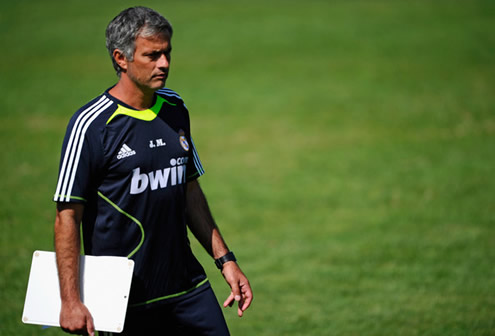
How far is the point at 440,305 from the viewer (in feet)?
22.3

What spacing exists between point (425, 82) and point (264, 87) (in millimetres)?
4708

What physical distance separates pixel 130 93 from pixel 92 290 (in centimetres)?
105

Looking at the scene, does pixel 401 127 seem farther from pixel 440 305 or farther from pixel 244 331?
pixel 244 331

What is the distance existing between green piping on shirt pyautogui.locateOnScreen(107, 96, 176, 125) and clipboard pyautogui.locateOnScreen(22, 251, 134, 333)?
29.3 inches

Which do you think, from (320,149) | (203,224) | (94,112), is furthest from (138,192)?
(320,149)

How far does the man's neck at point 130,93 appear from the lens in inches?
138

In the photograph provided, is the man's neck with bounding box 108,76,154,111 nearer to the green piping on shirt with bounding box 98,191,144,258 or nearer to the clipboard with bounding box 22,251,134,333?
the green piping on shirt with bounding box 98,191,144,258

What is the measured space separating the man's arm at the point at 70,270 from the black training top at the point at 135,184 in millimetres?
86

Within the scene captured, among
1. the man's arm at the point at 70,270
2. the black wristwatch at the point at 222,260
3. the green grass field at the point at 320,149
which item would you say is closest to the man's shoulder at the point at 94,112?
the man's arm at the point at 70,270

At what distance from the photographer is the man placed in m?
3.28

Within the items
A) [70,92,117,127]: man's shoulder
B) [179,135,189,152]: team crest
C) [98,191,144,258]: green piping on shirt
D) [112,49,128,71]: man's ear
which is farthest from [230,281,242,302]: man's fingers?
[112,49,128,71]: man's ear

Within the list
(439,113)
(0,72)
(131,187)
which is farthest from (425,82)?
(131,187)

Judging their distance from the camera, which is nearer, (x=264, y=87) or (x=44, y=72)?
(x=264, y=87)

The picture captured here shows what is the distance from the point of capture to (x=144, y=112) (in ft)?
11.7
